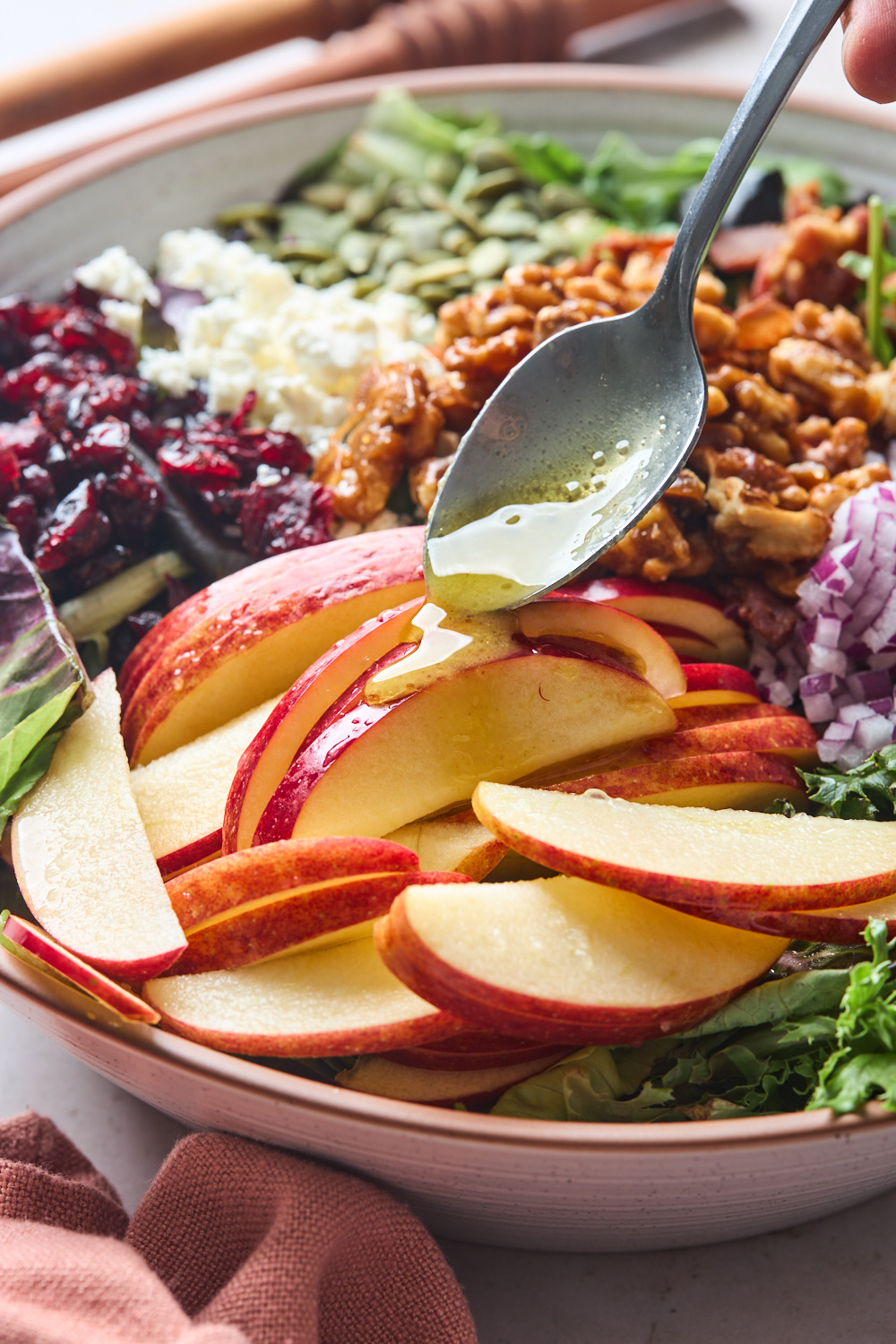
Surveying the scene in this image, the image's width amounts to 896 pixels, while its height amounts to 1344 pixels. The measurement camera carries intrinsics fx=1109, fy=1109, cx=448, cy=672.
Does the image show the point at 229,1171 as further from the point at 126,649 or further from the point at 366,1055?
the point at 126,649

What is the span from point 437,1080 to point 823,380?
145cm

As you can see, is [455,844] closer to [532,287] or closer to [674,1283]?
[674,1283]

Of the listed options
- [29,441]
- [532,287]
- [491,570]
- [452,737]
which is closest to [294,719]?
[452,737]

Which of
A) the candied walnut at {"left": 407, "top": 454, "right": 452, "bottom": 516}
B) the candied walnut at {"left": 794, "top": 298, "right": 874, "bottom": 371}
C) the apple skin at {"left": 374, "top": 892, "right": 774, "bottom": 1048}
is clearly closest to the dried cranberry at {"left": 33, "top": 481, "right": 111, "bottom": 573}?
the candied walnut at {"left": 407, "top": 454, "right": 452, "bottom": 516}

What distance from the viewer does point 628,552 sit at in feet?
5.87

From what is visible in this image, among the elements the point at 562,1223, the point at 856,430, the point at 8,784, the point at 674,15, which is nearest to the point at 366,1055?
the point at 562,1223

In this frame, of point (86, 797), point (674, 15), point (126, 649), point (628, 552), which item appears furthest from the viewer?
point (674, 15)

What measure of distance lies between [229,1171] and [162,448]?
4.20ft

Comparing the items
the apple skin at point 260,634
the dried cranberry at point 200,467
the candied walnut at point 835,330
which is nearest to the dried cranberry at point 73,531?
the dried cranberry at point 200,467

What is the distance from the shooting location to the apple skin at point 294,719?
1.44 meters

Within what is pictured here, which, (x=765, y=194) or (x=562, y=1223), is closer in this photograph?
(x=562, y=1223)

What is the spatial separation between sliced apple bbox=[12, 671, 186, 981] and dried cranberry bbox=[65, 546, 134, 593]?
42 cm

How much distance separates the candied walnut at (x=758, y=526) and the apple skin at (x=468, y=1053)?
0.93 meters

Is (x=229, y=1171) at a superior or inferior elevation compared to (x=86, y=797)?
inferior
